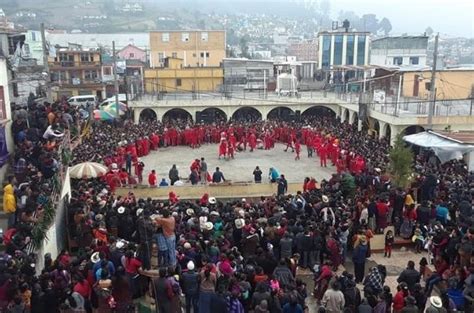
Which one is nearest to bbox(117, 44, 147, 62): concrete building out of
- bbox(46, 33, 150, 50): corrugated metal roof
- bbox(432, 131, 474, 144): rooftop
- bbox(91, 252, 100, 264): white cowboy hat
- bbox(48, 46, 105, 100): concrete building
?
bbox(46, 33, 150, 50): corrugated metal roof

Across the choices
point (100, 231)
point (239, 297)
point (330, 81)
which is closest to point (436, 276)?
point (239, 297)

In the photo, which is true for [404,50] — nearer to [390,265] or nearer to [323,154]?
[323,154]

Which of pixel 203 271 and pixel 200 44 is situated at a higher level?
pixel 200 44

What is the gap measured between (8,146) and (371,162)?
12.5 m

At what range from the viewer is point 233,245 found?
35.3 ft

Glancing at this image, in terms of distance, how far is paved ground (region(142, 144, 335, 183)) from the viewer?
21906mm

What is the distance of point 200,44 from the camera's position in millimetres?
51688

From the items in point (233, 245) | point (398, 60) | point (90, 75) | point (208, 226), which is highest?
point (398, 60)

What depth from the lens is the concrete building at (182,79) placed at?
39375 mm

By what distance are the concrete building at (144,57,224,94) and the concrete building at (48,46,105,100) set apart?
27.4ft

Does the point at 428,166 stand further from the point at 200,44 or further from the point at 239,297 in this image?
the point at 200,44

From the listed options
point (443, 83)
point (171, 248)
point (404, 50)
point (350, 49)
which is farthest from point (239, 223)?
point (350, 49)

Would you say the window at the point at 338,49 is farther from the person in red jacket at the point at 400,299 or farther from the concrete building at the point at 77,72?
the person in red jacket at the point at 400,299

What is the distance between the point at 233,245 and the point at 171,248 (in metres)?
1.42
